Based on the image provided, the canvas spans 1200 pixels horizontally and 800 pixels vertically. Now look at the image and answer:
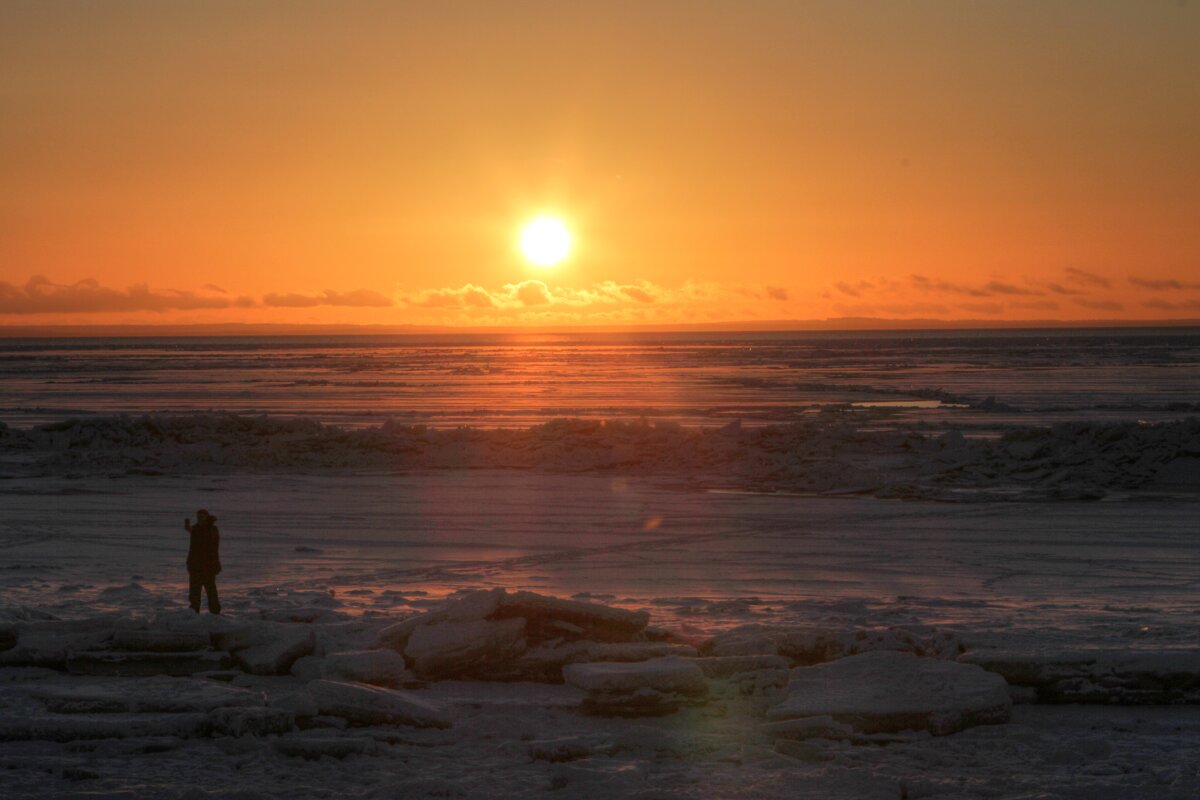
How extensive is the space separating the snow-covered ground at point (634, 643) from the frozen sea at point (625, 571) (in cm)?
3

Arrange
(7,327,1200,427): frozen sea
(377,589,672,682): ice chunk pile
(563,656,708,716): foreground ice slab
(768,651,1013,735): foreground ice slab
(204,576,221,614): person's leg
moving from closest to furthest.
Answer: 1. (768,651,1013,735): foreground ice slab
2. (563,656,708,716): foreground ice slab
3. (377,589,672,682): ice chunk pile
4. (204,576,221,614): person's leg
5. (7,327,1200,427): frozen sea

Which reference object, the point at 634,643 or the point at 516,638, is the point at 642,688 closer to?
the point at 634,643

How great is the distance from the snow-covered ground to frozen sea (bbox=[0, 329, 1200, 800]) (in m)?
0.03

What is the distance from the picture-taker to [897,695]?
7.10 m

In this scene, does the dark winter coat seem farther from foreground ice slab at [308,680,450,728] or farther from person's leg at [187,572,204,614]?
foreground ice slab at [308,680,450,728]

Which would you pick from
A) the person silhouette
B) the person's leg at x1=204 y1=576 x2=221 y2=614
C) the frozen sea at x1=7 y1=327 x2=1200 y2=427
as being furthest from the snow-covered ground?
the frozen sea at x1=7 y1=327 x2=1200 y2=427

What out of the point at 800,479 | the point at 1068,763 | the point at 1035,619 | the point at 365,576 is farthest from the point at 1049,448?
the point at 1068,763

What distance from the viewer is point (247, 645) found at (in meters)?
8.21

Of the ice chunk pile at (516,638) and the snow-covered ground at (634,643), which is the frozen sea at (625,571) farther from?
the ice chunk pile at (516,638)

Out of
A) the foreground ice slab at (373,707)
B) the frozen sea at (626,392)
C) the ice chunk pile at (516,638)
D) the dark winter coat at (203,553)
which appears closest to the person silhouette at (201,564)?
the dark winter coat at (203,553)

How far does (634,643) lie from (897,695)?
1.87 metres

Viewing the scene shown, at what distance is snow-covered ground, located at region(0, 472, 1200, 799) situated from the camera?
6.27m

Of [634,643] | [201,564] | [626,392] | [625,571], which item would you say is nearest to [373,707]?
[634,643]

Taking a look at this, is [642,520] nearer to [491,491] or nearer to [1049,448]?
[491,491]
